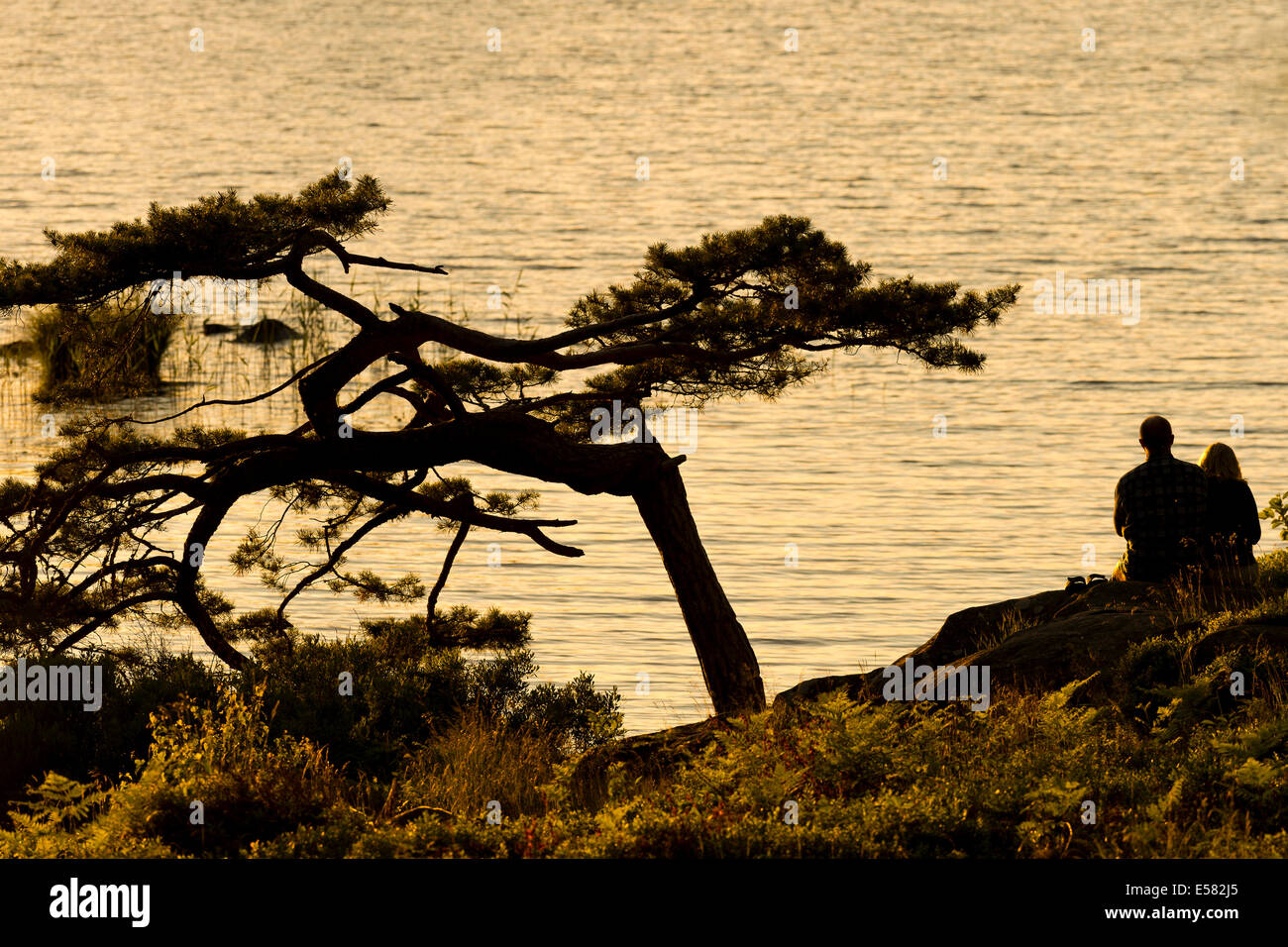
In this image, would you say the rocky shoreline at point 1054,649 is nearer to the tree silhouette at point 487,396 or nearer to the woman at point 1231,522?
the woman at point 1231,522

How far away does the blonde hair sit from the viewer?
13.9 meters

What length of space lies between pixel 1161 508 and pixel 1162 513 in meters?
0.05

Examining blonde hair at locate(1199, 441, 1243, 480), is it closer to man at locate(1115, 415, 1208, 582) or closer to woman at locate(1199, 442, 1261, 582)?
woman at locate(1199, 442, 1261, 582)

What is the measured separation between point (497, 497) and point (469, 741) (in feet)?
15.0

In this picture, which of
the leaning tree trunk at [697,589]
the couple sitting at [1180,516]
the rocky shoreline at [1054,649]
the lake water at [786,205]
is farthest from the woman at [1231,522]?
the lake water at [786,205]

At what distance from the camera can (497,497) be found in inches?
620

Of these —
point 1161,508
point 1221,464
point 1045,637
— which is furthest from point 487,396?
point 1221,464

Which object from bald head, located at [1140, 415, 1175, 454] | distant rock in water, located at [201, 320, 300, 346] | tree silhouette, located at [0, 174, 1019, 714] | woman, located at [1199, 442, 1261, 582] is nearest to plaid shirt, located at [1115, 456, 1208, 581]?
bald head, located at [1140, 415, 1175, 454]

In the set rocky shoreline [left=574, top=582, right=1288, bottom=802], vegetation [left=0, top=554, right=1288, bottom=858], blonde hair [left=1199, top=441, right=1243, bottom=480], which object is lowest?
vegetation [left=0, top=554, right=1288, bottom=858]

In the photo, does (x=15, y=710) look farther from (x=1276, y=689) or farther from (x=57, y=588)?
(x=1276, y=689)

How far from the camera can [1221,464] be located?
1397cm

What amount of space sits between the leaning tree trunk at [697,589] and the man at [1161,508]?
10.5ft

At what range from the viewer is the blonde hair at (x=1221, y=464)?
1391 cm

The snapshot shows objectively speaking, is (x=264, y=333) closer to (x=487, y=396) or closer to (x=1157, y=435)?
(x=487, y=396)
